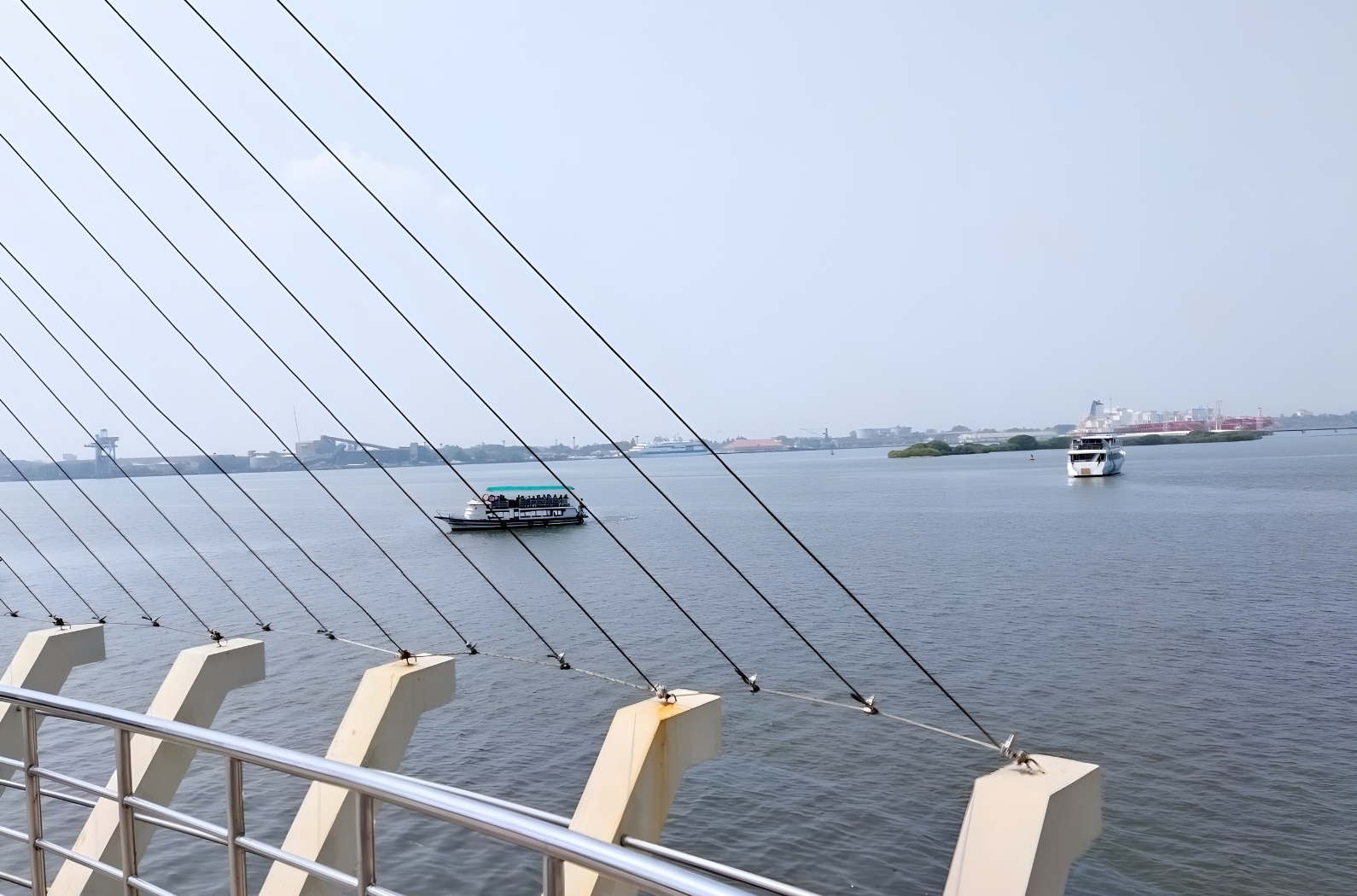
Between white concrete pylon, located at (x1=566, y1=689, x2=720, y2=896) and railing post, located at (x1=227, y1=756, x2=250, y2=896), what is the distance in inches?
140

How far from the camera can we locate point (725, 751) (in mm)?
16188

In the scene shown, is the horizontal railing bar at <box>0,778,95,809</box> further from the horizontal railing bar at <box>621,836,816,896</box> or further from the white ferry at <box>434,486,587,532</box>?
the white ferry at <box>434,486,587,532</box>

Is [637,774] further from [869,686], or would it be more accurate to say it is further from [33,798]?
[869,686]

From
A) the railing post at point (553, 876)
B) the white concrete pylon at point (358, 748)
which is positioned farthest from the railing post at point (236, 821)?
the white concrete pylon at point (358, 748)

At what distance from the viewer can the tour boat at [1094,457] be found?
78562 millimetres

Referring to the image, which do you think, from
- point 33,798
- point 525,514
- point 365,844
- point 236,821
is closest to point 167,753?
point 33,798

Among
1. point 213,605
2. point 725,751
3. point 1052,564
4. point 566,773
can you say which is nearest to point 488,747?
point 566,773

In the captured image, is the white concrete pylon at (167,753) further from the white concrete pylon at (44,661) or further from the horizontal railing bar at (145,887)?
the horizontal railing bar at (145,887)

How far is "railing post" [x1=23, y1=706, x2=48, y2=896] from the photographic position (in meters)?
2.54

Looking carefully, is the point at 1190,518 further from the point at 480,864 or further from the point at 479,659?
the point at 480,864

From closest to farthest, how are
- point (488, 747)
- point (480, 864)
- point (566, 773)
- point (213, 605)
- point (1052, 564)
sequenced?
point (480, 864)
point (566, 773)
point (488, 747)
point (213, 605)
point (1052, 564)

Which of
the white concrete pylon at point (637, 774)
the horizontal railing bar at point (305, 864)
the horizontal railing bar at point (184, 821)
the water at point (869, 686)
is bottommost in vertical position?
the water at point (869, 686)

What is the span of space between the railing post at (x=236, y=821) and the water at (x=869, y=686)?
401 inches

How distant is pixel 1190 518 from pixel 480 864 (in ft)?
142
